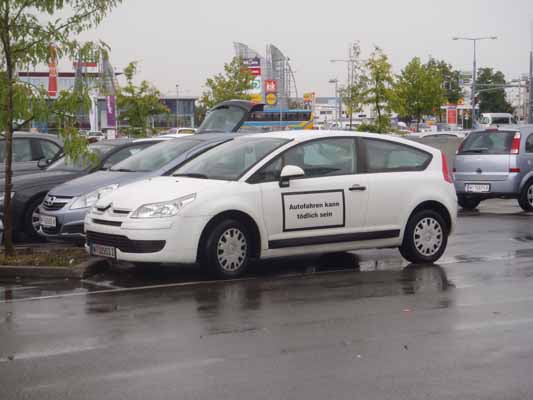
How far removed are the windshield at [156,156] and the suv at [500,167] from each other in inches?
309

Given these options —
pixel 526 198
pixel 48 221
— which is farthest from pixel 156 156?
pixel 526 198

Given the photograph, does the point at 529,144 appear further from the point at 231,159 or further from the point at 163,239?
the point at 163,239

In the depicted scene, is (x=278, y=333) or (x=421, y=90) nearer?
(x=278, y=333)

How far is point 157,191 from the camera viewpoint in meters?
9.98

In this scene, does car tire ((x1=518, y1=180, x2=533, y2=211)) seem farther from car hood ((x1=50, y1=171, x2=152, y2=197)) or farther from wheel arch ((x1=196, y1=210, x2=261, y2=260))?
wheel arch ((x1=196, y1=210, x2=261, y2=260))

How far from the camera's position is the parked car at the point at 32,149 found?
16.6 metres

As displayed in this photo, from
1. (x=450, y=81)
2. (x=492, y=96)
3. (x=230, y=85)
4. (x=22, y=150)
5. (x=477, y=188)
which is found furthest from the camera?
(x=492, y=96)

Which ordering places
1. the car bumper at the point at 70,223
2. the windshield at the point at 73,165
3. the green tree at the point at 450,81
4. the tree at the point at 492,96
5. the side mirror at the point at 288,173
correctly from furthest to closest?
the tree at the point at 492,96 < the green tree at the point at 450,81 < the windshield at the point at 73,165 < the car bumper at the point at 70,223 < the side mirror at the point at 288,173

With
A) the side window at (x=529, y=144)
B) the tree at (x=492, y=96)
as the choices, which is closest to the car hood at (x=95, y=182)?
the side window at (x=529, y=144)

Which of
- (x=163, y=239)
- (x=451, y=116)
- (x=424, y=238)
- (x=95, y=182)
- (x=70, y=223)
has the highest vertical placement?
(x=451, y=116)

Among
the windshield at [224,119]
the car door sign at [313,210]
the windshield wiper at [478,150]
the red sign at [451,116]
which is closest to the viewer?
the car door sign at [313,210]

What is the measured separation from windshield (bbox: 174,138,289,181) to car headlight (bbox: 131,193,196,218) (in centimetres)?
67

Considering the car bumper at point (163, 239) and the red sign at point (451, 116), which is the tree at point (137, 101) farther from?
the red sign at point (451, 116)

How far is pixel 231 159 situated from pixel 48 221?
347 centimetres
